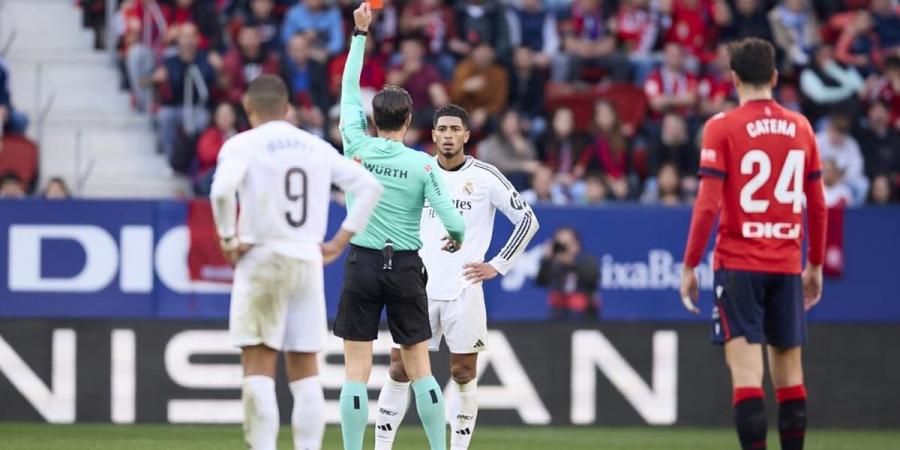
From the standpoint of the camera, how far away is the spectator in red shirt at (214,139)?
17469 mm

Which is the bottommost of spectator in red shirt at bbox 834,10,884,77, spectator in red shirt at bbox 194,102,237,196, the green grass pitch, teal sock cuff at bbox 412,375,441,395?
the green grass pitch

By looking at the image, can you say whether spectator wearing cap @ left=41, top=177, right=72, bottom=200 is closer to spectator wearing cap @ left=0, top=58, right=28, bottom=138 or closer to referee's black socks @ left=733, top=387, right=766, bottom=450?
spectator wearing cap @ left=0, top=58, right=28, bottom=138

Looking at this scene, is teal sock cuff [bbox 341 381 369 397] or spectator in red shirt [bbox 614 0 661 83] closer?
teal sock cuff [bbox 341 381 369 397]

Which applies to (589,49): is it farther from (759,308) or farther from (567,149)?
(759,308)

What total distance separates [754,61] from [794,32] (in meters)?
11.9

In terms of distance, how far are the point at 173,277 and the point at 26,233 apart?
136cm

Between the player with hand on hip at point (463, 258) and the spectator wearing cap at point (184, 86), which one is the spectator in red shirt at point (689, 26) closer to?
the spectator wearing cap at point (184, 86)

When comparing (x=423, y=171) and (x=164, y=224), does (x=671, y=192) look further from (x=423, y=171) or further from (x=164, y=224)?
(x=423, y=171)

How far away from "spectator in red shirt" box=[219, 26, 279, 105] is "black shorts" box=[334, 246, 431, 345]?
9153 millimetres

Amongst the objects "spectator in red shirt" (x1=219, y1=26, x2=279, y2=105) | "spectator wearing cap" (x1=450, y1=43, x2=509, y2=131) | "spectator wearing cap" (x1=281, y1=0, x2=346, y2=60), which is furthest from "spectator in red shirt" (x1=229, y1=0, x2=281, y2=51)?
"spectator wearing cap" (x1=450, y1=43, x2=509, y2=131)

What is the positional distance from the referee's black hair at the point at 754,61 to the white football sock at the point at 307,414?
112 inches

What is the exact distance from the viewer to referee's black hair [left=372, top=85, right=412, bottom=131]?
965cm

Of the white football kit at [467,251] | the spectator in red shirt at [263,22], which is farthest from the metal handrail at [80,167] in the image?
the white football kit at [467,251]

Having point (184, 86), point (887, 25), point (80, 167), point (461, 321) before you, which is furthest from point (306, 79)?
point (461, 321)
